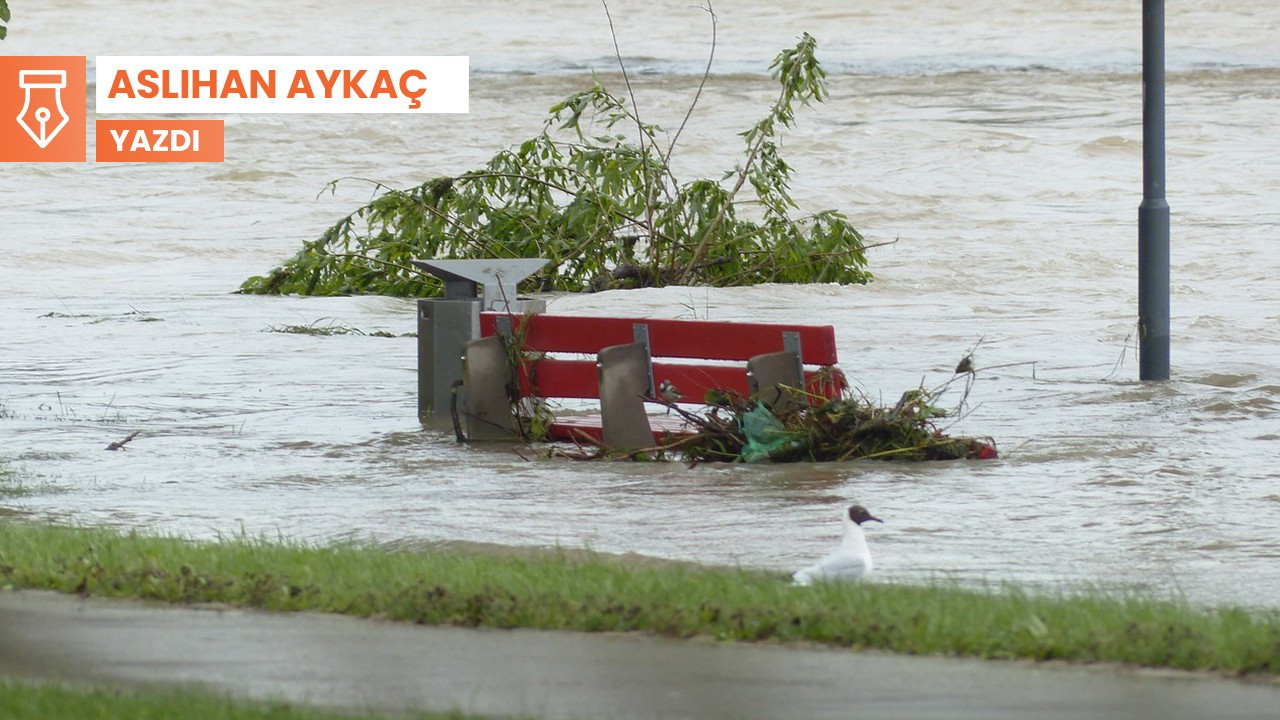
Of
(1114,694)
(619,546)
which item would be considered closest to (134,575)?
(619,546)

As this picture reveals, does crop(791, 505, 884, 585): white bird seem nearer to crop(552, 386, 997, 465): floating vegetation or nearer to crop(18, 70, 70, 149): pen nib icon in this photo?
crop(552, 386, 997, 465): floating vegetation

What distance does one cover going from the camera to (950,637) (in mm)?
6176

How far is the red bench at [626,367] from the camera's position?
38.2 feet

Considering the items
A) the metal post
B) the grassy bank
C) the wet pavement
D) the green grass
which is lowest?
the wet pavement

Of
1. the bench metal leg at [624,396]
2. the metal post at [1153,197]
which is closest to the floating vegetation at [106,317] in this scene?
the bench metal leg at [624,396]

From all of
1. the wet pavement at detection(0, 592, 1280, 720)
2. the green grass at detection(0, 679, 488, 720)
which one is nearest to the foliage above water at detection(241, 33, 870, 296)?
the wet pavement at detection(0, 592, 1280, 720)

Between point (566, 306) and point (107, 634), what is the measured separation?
14.5 metres

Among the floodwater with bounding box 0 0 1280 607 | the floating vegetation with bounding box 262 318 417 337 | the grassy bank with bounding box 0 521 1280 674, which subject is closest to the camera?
the grassy bank with bounding box 0 521 1280 674

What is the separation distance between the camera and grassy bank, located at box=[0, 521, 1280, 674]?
6113mm

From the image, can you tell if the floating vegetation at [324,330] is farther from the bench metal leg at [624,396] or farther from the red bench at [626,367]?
the bench metal leg at [624,396]

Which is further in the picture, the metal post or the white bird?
the metal post

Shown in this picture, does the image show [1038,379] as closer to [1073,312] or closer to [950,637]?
[1073,312]

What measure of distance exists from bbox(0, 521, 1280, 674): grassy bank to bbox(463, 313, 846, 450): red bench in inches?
145

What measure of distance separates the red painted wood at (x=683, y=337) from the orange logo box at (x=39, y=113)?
33.9 m
